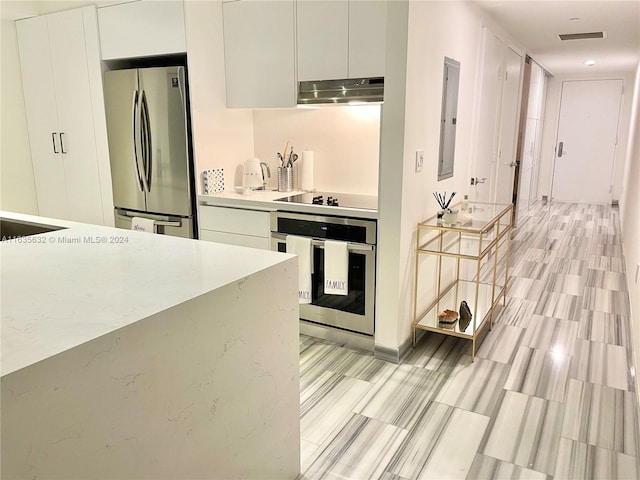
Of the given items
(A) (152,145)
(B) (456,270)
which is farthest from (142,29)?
(B) (456,270)

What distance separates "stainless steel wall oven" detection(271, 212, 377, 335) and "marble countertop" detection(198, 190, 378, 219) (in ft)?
0.12

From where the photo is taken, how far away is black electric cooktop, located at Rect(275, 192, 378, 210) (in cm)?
312

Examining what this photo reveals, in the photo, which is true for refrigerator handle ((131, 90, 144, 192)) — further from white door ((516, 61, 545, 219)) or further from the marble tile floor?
white door ((516, 61, 545, 219))

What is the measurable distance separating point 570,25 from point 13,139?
4897 mm

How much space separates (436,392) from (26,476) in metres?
2.04

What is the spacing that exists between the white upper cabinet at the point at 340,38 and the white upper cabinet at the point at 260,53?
9 cm

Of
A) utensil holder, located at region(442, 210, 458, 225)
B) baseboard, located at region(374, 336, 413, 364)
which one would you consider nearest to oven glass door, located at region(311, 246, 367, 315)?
baseboard, located at region(374, 336, 413, 364)

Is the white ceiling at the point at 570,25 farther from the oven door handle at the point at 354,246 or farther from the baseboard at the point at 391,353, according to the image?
the baseboard at the point at 391,353

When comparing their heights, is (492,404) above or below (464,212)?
below

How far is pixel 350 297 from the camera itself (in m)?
3.06

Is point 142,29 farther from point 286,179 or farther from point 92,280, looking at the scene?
point 92,280

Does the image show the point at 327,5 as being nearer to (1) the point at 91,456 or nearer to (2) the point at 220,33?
(2) the point at 220,33

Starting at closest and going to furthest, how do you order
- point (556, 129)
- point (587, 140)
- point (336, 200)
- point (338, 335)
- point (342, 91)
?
point (342, 91) → point (338, 335) → point (336, 200) → point (587, 140) → point (556, 129)

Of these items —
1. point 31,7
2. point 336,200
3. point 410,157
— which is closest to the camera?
point 410,157
